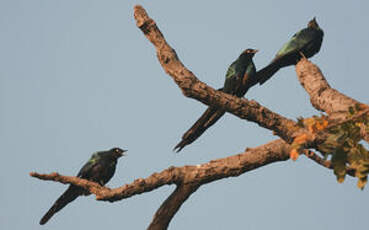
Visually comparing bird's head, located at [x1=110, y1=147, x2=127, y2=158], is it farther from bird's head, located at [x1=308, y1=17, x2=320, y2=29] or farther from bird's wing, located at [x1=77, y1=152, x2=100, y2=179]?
bird's head, located at [x1=308, y1=17, x2=320, y2=29]

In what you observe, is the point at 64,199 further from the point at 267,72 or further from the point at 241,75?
the point at 267,72

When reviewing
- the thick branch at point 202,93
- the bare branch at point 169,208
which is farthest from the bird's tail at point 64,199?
the thick branch at point 202,93

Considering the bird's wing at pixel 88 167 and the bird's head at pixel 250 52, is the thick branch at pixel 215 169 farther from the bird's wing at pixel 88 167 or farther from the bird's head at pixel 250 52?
the bird's wing at pixel 88 167

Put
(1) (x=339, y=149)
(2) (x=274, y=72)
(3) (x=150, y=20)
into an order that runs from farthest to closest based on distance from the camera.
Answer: (2) (x=274, y=72)
(3) (x=150, y=20)
(1) (x=339, y=149)

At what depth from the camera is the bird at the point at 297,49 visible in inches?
324

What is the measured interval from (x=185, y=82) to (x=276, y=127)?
3.66ft

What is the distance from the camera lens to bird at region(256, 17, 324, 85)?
823 cm

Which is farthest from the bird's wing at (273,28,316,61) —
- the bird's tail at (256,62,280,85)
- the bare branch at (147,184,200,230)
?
the bare branch at (147,184,200,230)

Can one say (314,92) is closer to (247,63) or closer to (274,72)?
(274,72)

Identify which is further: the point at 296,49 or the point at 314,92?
the point at 296,49

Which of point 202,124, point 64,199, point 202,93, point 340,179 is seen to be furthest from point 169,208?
point 64,199

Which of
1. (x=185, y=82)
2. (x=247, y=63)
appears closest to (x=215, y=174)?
(x=185, y=82)

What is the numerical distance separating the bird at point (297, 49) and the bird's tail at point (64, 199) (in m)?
3.24

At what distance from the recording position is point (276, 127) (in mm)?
5664
